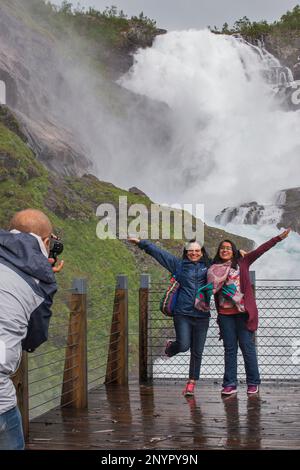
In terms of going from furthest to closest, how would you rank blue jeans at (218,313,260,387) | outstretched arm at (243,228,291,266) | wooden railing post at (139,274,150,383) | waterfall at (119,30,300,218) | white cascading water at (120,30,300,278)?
waterfall at (119,30,300,218) → white cascading water at (120,30,300,278) → wooden railing post at (139,274,150,383) → blue jeans at (218,313,260,387) → outstretched arm at (243,228,291,266)

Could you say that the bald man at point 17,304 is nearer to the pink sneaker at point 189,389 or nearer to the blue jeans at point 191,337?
the blue jeans at point 191,337

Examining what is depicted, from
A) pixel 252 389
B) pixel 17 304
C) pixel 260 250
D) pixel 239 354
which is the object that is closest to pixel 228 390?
pixel 252 389

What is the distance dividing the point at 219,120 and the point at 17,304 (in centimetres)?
3771

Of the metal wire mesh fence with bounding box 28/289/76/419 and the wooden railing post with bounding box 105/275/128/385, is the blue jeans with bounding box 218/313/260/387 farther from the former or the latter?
the metal wire mesh fence with bounding box 28/289/76/419

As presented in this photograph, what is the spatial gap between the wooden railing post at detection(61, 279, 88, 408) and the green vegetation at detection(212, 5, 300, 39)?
164 feet

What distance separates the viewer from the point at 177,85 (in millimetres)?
41781

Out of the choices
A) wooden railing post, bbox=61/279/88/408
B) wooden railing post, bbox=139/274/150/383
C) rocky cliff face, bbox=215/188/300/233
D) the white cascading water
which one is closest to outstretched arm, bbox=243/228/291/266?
wooden railing post, bbox=139/274/150/383

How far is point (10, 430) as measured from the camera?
318cm

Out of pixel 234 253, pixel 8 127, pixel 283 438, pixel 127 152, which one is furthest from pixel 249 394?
pixel 127 152

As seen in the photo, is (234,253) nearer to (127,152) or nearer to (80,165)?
(80,165)

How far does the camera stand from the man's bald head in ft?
11.2

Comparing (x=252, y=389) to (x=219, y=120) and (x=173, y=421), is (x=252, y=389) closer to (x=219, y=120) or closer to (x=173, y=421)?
(x=173, y=421)

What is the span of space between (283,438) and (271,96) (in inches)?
1545

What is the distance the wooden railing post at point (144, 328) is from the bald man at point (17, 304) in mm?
5848
